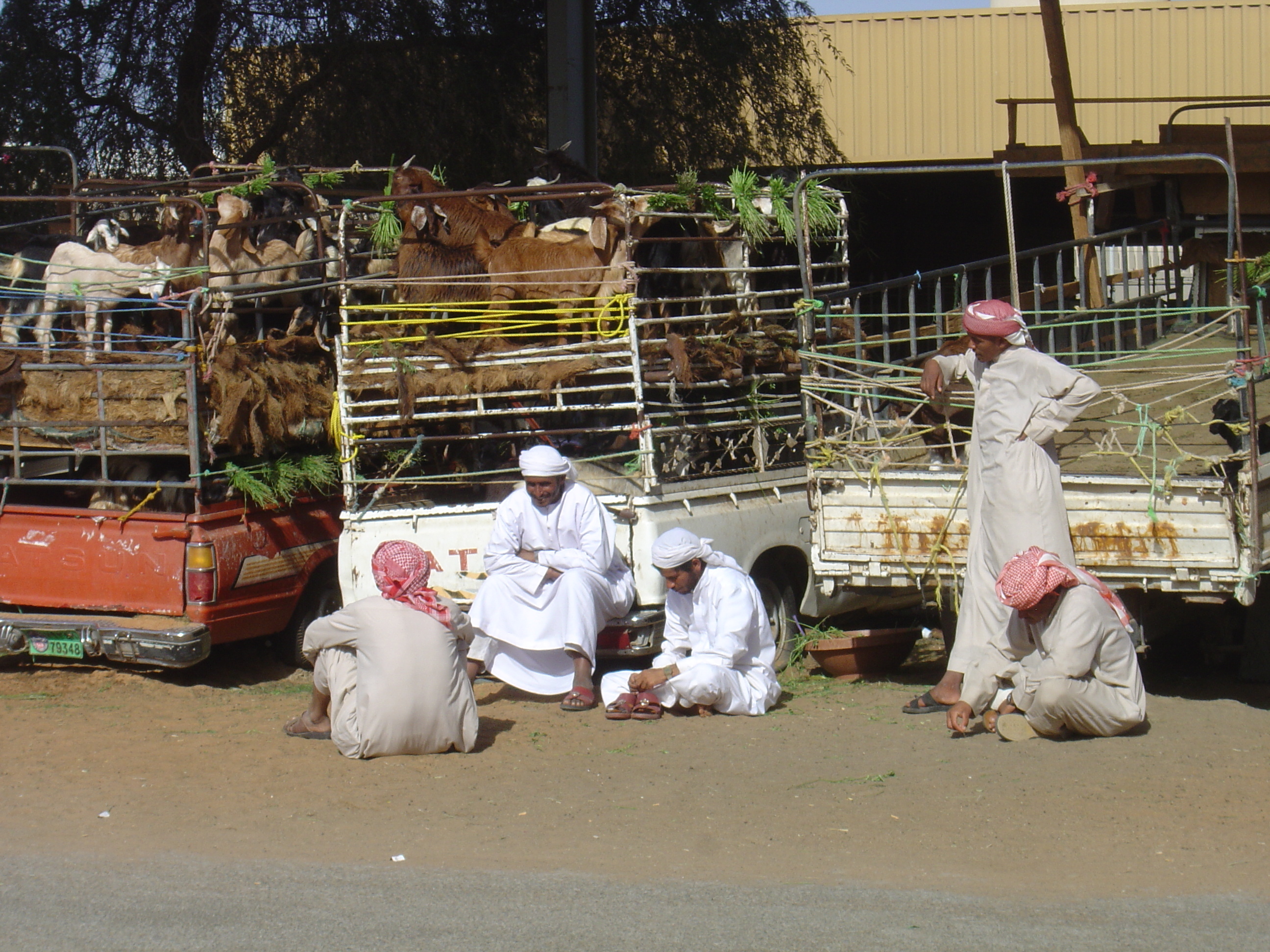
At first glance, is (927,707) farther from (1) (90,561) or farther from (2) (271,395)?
(1) (90,561)

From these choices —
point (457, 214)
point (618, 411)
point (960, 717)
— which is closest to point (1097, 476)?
point (960, 717)

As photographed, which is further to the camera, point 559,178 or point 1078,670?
point 559,178

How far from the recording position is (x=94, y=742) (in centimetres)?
609

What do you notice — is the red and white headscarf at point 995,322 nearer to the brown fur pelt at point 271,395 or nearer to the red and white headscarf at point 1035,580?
the red and white headscarf at point 1035,580

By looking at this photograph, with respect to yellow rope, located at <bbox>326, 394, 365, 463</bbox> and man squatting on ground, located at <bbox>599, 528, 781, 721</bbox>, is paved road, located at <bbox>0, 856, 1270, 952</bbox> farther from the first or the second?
yellow rope, located at <bbox>326, 394, 365, 463</bbox>

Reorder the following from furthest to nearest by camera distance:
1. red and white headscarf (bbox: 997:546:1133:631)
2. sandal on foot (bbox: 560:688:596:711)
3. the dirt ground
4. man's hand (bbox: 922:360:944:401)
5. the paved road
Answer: sandal on foot (bbox: 560:688:596:711)
man's hand (bbox: 922:360:944:401)
red and white headscarf (bbox: 997:546:1133:631)
the dirt ground
the paved road

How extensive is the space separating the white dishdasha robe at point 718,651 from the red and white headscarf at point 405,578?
1139 mm

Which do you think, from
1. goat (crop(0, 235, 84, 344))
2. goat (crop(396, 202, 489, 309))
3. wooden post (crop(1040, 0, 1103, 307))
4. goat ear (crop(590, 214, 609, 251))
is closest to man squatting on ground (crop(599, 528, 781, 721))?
goat ear (crop(590, 214, 609, 251))

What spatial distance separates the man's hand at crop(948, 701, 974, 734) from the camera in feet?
18.9

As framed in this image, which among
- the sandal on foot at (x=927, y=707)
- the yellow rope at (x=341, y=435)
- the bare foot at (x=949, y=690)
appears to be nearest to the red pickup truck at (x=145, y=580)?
the yellow rope at (x=341, y=435)

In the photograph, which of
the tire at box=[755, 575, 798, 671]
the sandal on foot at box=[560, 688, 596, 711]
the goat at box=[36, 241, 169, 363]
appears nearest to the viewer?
the sandal on foot at box=[560, 688, 596, 711]

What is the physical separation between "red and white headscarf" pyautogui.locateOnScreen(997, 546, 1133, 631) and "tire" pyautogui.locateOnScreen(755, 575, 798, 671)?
214 centimetres

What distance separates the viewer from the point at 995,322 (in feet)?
19.6

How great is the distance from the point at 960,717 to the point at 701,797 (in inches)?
52.0
